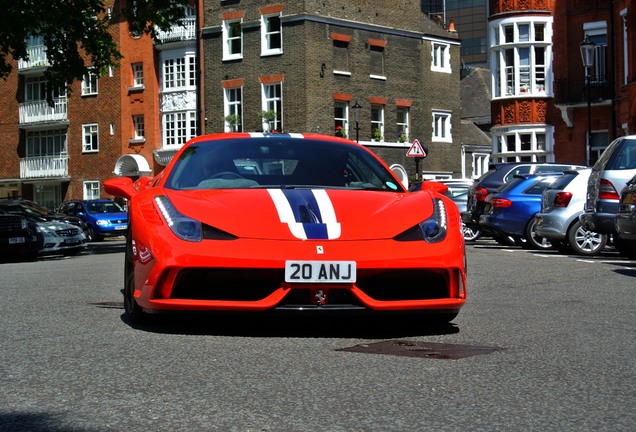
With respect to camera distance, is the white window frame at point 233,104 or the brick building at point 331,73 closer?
the brick building at point 331,73

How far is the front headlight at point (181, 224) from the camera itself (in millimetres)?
7008

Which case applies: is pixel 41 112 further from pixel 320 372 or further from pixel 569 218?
pixel 320 372

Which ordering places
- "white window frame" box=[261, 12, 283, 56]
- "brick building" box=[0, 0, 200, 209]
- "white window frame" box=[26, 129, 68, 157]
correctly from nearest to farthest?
"white window frame" box=[261, 12, 283, 56] < "brick building" box=[0, 0, 200, 209] < "white window frame" box=[26, 129, 68, 157]

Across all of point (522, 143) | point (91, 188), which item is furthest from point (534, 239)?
point (91, 188)

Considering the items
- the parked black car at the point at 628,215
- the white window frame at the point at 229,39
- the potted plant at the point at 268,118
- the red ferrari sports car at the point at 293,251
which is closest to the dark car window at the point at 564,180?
the parked black car at the point at 628,215

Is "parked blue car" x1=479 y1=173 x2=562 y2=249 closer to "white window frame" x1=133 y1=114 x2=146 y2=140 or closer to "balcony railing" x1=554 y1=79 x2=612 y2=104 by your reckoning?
"balcony railing" x1=554 y1=79 x2=612 y2=104

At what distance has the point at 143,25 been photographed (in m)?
28.0

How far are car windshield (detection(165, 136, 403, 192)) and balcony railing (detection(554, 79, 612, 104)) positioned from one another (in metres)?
39.4

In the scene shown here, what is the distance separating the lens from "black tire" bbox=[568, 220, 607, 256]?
19.5m

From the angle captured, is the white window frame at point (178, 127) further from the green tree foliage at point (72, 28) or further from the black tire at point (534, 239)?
the black tire at point (534, 239)

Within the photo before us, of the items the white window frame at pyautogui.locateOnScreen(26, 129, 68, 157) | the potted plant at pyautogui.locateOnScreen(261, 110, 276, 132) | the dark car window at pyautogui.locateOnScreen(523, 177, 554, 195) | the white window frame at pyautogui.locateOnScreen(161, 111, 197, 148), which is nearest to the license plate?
the dark car window at pyautogui.locateOnScreen(523, 177, 554, 195)

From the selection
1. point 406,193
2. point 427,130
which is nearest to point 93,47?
point 406,193

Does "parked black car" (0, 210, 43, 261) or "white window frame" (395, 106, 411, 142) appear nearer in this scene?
"parked black car" (0, 210, 43, 261)

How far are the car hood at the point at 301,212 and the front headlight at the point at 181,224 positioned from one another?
0.14 ft
